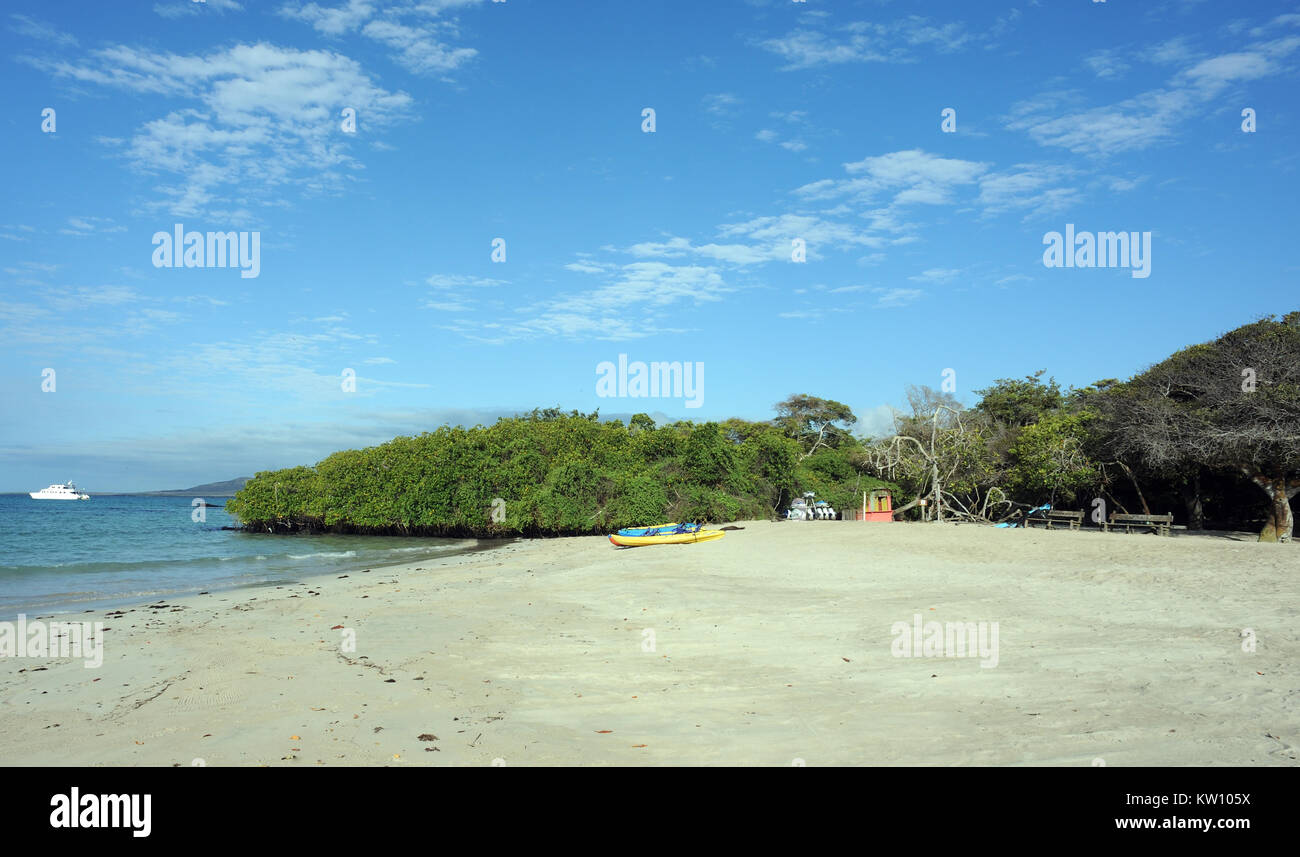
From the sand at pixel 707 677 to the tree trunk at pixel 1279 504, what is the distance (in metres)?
5.79

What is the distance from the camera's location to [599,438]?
37.5 m

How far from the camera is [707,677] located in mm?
7828

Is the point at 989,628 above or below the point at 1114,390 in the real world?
below

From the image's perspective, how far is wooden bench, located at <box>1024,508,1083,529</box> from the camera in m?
24.7

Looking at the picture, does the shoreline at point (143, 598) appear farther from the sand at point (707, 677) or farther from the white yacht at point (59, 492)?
the white yacht at point (59, 492)

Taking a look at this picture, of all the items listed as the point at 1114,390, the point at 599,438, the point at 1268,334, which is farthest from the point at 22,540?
the point at 1268,334

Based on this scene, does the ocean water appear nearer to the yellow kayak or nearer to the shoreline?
the shoreline

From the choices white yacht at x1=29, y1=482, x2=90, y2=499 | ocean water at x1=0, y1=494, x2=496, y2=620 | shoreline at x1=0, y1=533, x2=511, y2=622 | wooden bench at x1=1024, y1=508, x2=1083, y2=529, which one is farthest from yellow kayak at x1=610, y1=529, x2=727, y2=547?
white yacht at x1=29, y1=482, x2=90, y2=499

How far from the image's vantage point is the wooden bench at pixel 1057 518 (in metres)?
24.7

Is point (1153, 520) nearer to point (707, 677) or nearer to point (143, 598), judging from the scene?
point (707, 677)

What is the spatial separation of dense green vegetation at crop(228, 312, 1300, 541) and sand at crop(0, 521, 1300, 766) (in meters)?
6.81

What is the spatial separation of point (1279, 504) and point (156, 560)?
3471cm
